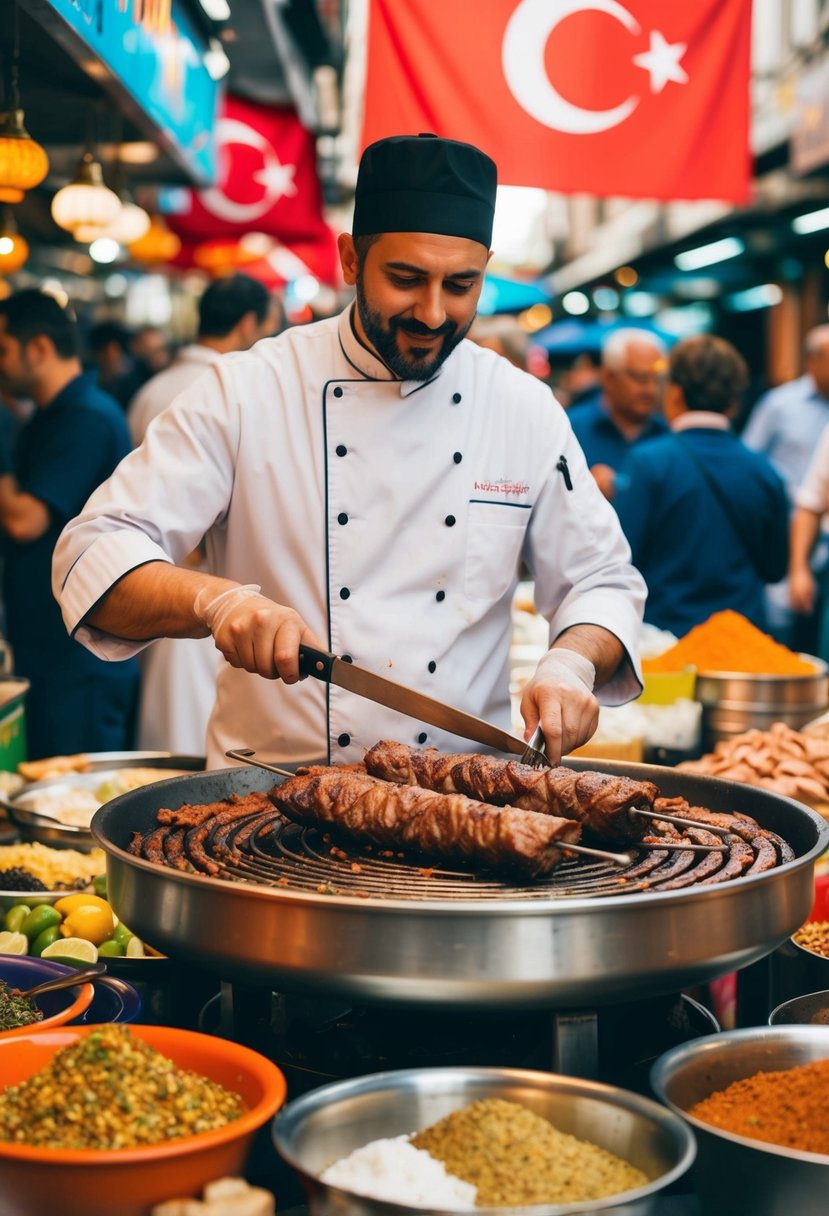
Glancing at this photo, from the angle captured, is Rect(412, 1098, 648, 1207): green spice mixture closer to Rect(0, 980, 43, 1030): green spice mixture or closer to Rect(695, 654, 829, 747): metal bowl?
Rect(0, 980, 43, 1030): green spice mixture

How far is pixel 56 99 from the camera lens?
6.26 meters

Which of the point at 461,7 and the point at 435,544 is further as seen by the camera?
the point at 461,7

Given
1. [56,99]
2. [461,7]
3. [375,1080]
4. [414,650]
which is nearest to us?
[375,1080]

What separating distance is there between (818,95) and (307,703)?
8.71 meters

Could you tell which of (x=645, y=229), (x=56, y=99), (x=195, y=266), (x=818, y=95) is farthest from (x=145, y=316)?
(x=56, y=99)

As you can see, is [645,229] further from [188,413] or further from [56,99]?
[188,413]

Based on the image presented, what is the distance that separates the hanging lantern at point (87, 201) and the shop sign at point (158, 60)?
0.38 m

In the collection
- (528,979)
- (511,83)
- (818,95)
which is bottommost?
(528,979)

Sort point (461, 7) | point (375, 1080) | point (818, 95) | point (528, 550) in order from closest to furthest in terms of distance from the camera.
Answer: point (375, 1080), point (528, 550), point (461, 7), point (818, 95)

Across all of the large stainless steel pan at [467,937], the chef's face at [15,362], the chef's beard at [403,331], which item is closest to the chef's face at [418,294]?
the chef's beard at [403,331]

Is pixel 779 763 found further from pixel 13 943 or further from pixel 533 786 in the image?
pixel 13 943

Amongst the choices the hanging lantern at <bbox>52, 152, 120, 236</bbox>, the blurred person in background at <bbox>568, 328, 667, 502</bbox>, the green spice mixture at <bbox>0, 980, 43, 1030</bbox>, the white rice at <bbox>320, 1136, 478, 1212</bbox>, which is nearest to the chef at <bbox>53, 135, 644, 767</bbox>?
the green spice mixture at <bbox>0, 980, 43, 1030</bbox>

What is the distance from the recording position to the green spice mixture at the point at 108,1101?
166 cm

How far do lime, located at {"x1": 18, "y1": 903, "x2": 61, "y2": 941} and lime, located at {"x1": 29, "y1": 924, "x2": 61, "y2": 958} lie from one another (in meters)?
0.01
